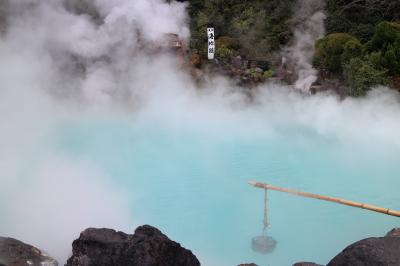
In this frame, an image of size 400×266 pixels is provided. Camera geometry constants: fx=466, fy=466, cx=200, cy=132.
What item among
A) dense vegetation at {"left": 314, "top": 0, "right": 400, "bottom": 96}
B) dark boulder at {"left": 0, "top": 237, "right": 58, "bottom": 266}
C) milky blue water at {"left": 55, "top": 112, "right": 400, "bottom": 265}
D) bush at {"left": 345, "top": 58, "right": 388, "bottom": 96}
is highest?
dense vegetation at {"left": 314, "top": 0, "right": 400, "bottom": 96}

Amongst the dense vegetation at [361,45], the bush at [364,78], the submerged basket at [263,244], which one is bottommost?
the submerged basket at [263,244]

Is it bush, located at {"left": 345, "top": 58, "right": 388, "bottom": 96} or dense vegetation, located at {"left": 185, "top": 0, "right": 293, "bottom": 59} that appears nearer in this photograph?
bush, located at {"left": 345, "top": 58, "right": 388, "bottom": 96}

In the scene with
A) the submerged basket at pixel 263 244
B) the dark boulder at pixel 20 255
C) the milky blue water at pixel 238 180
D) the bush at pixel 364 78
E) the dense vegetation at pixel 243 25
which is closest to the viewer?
the dark boulder at pixel 20 255

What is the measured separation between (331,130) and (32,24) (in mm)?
7747

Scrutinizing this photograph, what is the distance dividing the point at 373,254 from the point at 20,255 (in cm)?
385

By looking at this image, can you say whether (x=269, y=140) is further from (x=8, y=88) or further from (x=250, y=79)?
(x=8, y=88)

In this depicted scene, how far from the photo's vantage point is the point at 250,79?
459 inches

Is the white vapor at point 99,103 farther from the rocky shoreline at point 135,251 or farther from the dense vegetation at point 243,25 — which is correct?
the rocky shoreline at point 135,251

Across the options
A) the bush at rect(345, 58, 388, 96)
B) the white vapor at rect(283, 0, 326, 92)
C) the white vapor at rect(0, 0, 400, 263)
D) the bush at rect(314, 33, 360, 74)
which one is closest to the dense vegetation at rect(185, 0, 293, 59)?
the white vapor at rect(283, 0, 326, 92)

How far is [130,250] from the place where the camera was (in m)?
5.11

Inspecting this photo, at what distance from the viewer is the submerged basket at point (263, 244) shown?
579 cm

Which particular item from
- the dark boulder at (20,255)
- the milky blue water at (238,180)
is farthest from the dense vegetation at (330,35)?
the dark boulder at (20,255)

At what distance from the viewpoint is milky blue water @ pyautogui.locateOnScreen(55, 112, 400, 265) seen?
19.7 feet

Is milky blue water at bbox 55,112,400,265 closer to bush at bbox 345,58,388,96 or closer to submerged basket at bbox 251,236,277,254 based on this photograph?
submerged basket at bbox 251,236,277,254
